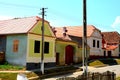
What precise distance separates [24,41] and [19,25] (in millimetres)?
2962

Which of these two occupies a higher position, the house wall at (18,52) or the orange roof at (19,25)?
the orange roof at (19,25)

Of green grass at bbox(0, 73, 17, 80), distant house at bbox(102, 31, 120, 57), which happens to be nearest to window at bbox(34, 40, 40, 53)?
green grass at bbox(0, 73, 17, 80)

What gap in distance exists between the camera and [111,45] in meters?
61.4

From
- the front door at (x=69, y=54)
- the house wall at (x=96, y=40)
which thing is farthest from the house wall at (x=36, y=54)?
the house wall at (x=96, y=40)

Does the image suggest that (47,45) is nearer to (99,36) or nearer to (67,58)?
(67,58)

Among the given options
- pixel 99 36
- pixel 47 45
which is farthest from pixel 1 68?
pixel 99 36

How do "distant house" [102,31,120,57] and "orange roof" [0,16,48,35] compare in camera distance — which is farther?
"distant house" [102,31,120,57]

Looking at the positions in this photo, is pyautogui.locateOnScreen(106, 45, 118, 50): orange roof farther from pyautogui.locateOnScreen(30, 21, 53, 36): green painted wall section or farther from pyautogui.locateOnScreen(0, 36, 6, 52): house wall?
pyautogui.locateOnScreen(0, 36, 6, 52): house wall

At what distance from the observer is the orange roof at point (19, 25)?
32388 mm

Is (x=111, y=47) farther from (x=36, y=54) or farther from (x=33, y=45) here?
(x=33, y=45)

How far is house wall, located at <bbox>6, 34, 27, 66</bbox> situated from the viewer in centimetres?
3170

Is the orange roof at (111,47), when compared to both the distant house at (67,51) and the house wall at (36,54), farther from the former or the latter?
the house wall at (36,54)

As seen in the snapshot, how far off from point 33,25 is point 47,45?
4.17 m

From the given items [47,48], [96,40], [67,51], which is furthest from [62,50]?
[96,40]
